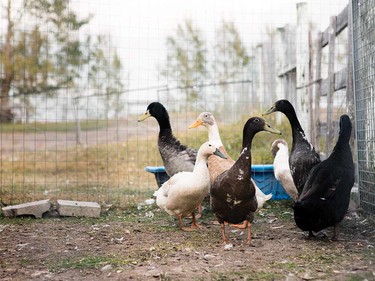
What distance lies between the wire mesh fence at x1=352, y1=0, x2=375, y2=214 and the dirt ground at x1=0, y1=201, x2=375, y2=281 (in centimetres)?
37

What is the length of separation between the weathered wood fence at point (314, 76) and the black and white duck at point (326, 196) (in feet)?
5.99

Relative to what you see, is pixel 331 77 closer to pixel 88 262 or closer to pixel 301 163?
pixel 301 163

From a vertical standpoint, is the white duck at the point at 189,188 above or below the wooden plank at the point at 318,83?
below

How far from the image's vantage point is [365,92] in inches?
228

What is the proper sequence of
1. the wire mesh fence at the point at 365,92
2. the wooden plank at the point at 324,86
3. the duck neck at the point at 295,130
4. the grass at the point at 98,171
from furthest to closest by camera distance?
the grass at the point at 98,171, the wooden plank at the point at 324,86, the duck neck at the point at 295,130, the wire mesh fence at the point at 365,92

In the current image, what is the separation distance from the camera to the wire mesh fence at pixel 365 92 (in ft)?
18.3

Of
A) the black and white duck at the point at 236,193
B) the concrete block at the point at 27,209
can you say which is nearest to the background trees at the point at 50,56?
the concrete block at the point at 27,209

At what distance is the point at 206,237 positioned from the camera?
5.00m

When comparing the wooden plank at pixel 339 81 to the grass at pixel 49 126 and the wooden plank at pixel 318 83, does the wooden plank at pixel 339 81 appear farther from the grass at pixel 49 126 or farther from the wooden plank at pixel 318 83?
the grass at pixel 49 126

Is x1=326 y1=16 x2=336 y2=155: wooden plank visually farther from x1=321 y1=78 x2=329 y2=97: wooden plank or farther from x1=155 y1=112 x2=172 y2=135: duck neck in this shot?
x1=155 y1=112 x2=172 y2=135: duck neck

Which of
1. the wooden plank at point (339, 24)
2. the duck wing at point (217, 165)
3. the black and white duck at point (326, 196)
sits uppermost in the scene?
the wooden plank at point (339, 24)

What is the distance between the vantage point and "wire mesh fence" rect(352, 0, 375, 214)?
18.3 feet

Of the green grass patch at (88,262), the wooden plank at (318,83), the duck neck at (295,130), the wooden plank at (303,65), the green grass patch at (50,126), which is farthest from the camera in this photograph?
the green grass patch at (50,126)

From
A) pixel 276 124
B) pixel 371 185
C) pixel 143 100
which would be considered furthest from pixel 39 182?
pixel 371 185
